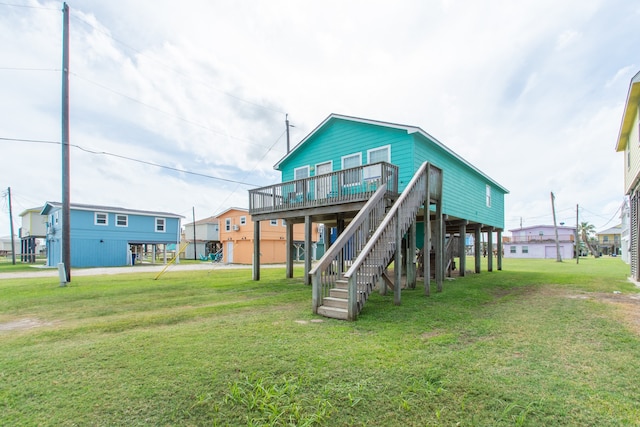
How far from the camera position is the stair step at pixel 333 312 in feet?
20.5

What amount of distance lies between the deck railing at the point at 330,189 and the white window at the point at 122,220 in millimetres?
19888

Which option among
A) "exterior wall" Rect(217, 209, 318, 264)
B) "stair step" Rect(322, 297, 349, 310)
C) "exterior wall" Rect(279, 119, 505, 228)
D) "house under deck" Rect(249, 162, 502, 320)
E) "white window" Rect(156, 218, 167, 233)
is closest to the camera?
→ "stair step" Rect(322, 297, 349, 310)

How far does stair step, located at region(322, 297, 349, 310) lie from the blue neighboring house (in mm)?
25828

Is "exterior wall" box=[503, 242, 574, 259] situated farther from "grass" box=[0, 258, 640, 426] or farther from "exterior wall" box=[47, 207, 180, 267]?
"exterior wall" box=[47, 207, 180, 267]

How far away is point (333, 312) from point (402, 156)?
6.63 metres

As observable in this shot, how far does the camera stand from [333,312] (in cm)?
640

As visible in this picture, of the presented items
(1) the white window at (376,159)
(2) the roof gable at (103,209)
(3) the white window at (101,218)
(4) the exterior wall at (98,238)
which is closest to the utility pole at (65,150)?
(1) the white window at (376,159)

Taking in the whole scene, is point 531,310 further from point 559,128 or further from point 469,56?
point 559,128

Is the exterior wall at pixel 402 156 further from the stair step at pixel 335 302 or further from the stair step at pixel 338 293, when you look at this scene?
the stair step at pixel 335 302

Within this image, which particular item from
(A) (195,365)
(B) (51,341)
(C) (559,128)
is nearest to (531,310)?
(A) (195,365)

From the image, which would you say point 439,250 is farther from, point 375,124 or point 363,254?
point 375,124

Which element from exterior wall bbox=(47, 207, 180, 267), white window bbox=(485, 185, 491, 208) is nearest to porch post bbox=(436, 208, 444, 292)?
white window bbox=(485, 185, 491, 208)

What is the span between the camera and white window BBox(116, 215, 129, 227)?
88.3 ft

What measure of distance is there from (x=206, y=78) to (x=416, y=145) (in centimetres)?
1389
